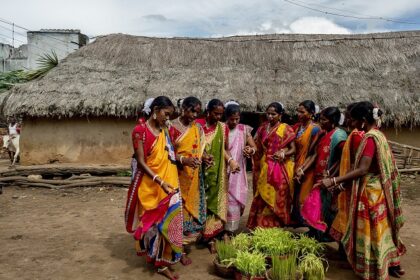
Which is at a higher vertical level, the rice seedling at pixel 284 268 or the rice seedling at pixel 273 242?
the rice seedling at pixel 273 242

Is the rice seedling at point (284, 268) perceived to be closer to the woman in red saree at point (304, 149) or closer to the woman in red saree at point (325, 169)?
the woman in red saree at point (325, 169)

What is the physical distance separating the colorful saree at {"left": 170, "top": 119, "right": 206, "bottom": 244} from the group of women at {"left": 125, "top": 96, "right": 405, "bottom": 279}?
11mm

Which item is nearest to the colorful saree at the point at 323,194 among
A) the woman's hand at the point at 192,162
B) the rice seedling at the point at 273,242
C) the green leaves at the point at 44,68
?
the rice seedling at the point at 273,242

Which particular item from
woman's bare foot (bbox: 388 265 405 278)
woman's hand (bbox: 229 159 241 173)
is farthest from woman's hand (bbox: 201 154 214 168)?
woman's bare foot (bbox: 388 265 405 278)

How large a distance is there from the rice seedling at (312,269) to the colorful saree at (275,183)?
1028 millimetres

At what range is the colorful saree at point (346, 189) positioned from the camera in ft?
12.2

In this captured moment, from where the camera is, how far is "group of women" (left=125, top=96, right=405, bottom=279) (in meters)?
3.54

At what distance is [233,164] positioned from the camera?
4398mm

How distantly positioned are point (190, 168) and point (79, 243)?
1814 mm

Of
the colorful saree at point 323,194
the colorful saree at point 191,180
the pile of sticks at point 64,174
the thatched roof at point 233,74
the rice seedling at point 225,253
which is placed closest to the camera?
the rice seedling at point 225,253

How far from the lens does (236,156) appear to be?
4664 millimetres

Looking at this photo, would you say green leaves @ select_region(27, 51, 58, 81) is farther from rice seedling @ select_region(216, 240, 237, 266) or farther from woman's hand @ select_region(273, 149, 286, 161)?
rice seedling @ select_region(216, 240, 237, 266)

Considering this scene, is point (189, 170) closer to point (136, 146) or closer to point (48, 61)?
point (136, 146)

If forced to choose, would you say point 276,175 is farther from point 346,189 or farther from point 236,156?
point 346,189
